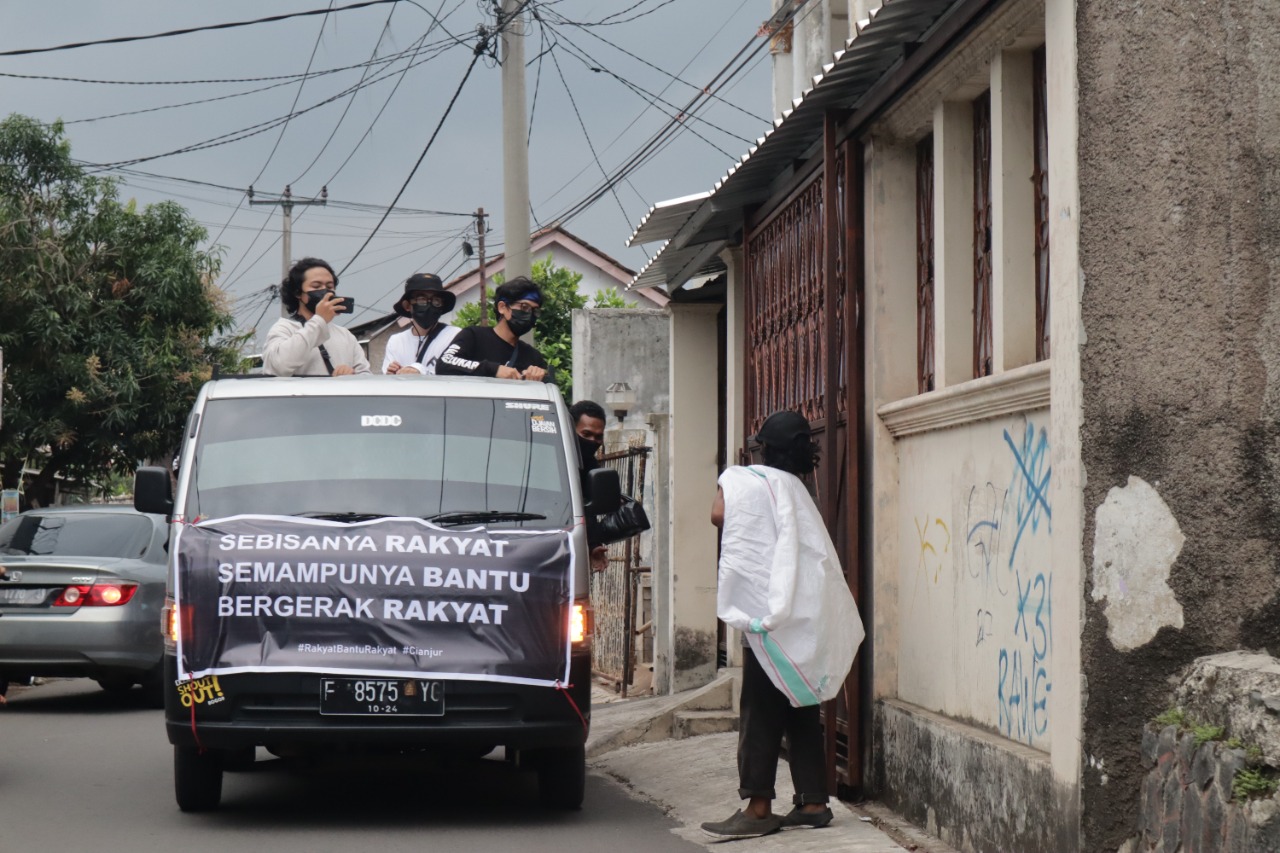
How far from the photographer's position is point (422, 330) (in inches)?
373

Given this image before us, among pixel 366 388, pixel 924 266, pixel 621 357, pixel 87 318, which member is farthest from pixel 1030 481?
pixel 621 357

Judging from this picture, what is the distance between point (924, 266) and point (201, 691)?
388cm

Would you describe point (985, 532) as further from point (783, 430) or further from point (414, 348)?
point (414, 348)

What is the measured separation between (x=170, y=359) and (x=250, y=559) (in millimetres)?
14712

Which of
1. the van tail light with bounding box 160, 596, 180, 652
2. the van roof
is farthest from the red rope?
the van tail light with bounding box 160, 596, 180, 652

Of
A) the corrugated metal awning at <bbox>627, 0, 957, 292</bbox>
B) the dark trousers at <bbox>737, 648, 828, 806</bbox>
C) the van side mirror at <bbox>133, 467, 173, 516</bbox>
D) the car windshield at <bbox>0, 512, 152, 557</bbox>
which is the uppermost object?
the corrugated metal awning at <bbox>627, 0, 957, 292</bbox>

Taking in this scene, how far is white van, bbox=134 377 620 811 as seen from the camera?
7027 mm

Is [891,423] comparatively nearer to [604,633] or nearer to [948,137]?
[948,137]

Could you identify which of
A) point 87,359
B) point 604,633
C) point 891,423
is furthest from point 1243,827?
point 87,359

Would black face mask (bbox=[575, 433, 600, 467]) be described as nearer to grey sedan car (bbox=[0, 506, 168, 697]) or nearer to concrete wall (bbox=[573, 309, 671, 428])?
grey sedan car (bbox=[0, 506, 168, 697])

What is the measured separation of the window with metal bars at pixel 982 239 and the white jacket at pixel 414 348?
327cm

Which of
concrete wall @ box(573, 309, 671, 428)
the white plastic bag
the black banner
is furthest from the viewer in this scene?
concrete wall @ box(573, 309, 671, 428)

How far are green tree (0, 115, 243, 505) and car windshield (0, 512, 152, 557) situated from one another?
23.0ft

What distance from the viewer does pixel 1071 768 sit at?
5383mm
